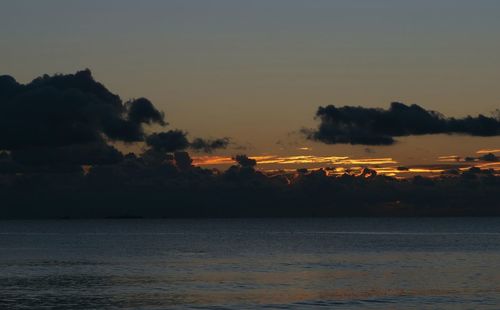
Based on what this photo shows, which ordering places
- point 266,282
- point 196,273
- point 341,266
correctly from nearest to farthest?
point 266,282
point 196,273
point 341,266

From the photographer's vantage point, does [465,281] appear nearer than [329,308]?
No

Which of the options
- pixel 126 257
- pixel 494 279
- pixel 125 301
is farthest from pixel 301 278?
pixel 126 257

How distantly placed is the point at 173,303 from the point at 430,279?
34.8 metres

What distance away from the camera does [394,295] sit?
80.2m

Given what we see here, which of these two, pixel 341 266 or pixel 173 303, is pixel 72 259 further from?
pixel 173 303

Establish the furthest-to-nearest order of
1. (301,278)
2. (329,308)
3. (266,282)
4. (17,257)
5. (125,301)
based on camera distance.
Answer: (17,257)
(301,278)
(266,282)
(125,301)
(329,308)

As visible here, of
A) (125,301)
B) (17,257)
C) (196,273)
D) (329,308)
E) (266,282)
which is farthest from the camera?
(17,257)

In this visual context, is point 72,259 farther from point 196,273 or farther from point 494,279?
point 494,279

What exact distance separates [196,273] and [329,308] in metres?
36.2

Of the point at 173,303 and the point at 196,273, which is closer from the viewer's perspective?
the point at 173,303

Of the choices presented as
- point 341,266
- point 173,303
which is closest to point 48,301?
point 173,303

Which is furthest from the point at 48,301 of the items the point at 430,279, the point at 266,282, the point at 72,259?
the point at 72,259

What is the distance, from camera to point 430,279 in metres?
95.8

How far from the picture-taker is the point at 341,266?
119250mm
